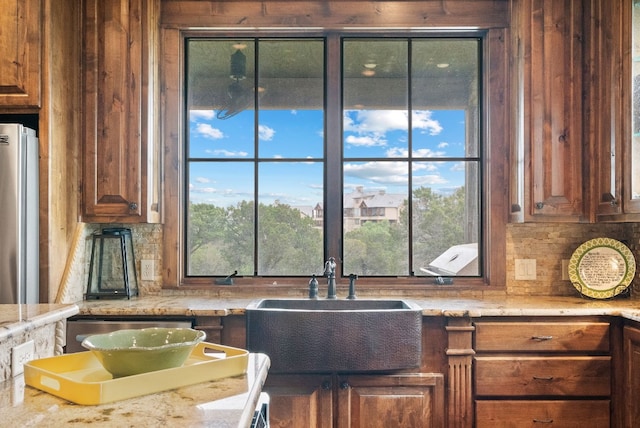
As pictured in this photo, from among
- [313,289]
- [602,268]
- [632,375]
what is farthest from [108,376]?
[602,268]

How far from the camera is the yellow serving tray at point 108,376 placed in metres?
1.04

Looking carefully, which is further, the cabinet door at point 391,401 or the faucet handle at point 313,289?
the faucet handle at point 313,289

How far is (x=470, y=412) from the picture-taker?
2.37 meters

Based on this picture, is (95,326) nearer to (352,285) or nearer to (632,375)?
(352,285)

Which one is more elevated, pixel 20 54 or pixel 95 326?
pixel 20 54

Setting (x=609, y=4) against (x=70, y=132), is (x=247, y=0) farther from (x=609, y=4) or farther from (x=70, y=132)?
(x=609, y=4)

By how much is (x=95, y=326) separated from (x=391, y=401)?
52.1 inches

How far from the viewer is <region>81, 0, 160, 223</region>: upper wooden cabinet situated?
8.86ft

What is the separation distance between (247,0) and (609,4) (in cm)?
177

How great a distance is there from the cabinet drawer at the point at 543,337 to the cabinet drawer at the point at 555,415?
0.23 m

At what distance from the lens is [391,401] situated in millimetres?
2352

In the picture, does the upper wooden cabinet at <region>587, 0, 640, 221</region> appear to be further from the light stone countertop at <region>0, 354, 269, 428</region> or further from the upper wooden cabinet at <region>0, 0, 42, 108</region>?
the upper wooden cabinet at <region>0, 0, 42, 108</region>

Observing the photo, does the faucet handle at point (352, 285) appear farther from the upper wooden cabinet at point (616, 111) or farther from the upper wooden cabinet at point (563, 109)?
the upper wooden cabinet at point (616, 111)

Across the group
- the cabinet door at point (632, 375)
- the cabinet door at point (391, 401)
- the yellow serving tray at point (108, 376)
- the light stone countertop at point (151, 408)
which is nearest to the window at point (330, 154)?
the cabinet door at point (391, 401)
